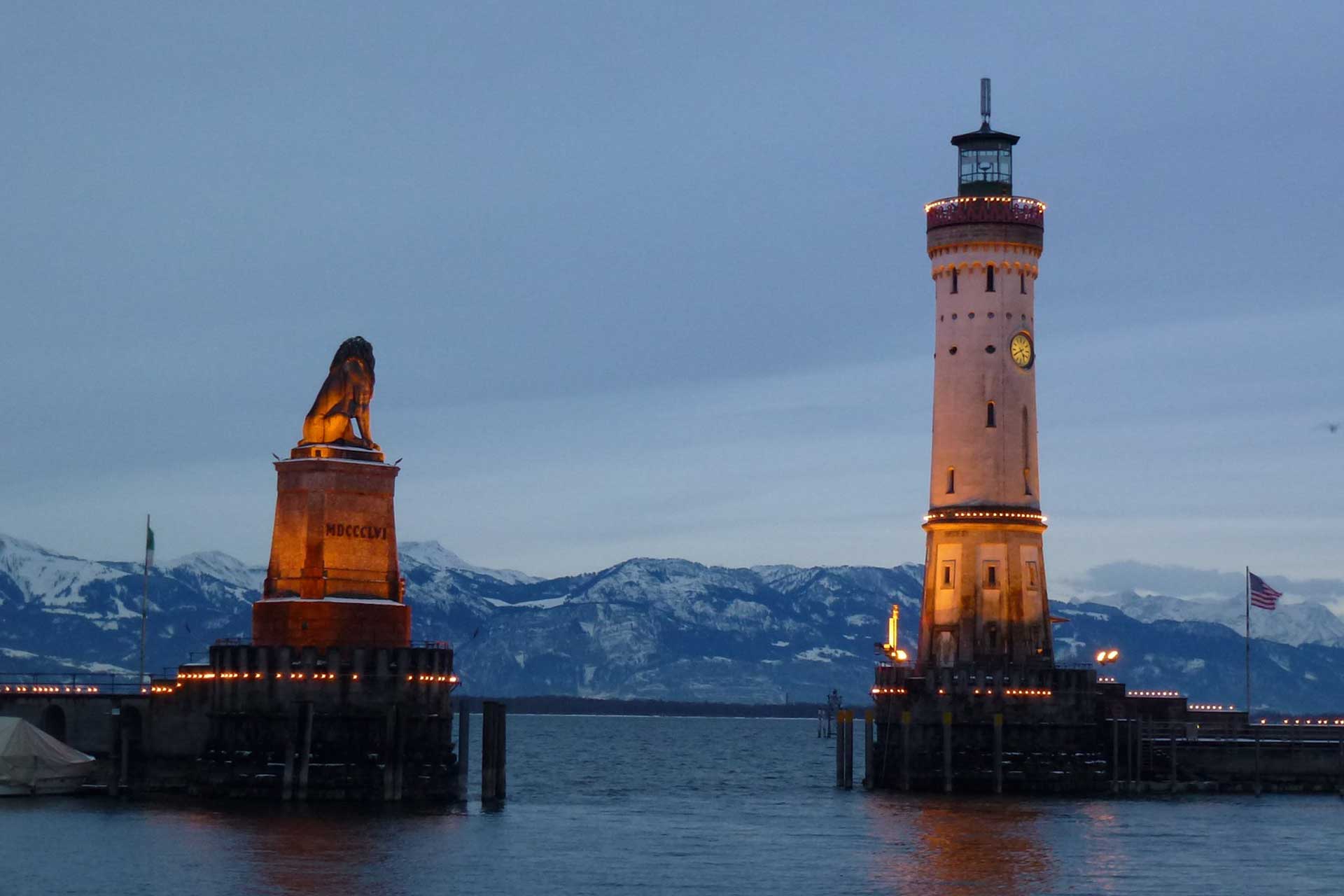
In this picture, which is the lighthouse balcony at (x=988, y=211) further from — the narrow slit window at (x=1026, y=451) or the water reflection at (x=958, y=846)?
the water reflection at (x=958, y=846)

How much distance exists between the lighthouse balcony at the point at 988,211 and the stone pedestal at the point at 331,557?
3335cm

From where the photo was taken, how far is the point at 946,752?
112688 mm

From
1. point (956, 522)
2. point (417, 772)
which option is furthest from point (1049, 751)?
point (417, 772)

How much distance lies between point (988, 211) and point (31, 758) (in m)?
53.5

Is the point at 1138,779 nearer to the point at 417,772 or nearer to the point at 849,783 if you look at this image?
the point at 849,783

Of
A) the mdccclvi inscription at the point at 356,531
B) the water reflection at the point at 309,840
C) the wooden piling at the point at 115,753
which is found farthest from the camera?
the wooden piling at the point at 115,753

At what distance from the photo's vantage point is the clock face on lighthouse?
11912 cm

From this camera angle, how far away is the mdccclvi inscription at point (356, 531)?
10331 cm

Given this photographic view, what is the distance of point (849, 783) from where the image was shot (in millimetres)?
126625

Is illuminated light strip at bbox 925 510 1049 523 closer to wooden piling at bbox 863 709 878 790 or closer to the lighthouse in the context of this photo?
the lighthouse

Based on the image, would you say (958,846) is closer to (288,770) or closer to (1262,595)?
(288,770)

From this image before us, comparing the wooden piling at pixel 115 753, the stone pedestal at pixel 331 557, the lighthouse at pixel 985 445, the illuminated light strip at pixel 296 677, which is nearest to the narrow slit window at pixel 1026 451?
the lighthouse at pixel 985 445

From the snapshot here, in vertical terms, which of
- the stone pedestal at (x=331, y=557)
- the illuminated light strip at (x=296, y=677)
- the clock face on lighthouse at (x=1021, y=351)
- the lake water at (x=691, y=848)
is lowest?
the lake water at (x=691, y=848)

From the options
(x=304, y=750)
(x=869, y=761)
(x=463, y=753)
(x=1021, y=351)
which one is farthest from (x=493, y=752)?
(x=1021, y=351)
